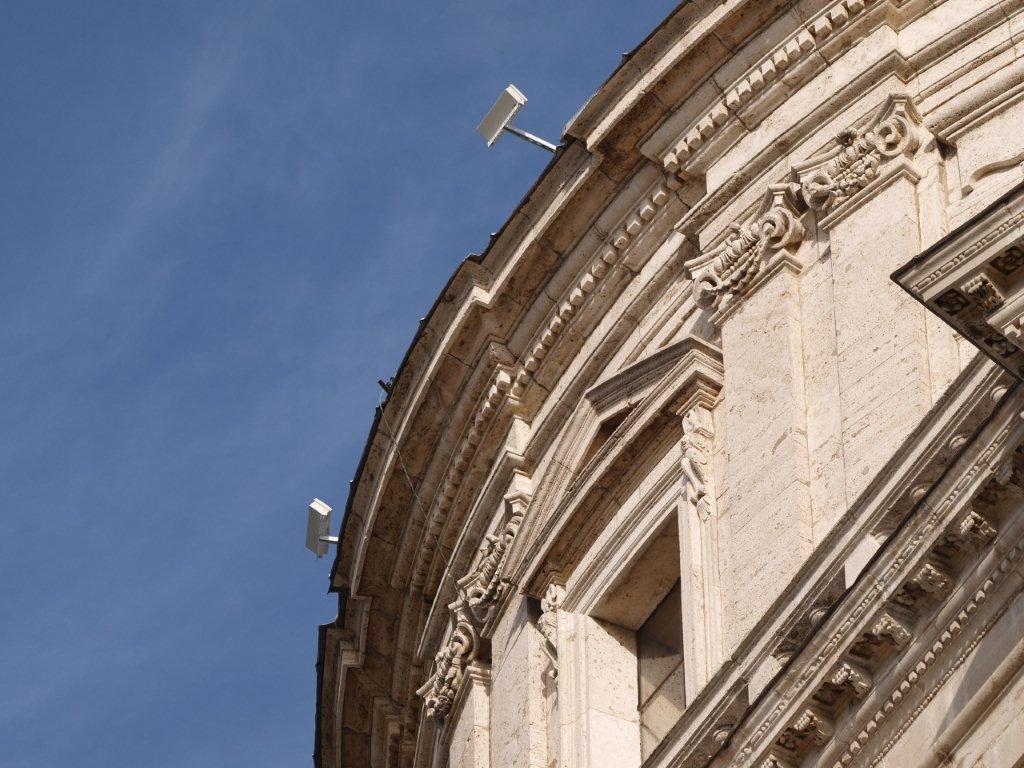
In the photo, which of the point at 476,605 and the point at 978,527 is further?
the point at 476,605

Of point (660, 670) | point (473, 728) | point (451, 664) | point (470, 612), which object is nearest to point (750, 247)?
point (660, 670)

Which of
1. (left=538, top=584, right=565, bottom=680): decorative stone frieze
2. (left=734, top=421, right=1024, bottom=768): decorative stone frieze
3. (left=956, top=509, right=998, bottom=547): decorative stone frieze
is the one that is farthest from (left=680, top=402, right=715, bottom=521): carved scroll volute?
(left=956, top=509, right=998, bottom=547): decorative stone frieze

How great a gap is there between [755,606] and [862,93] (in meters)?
5.44

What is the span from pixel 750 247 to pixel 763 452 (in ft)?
7.92

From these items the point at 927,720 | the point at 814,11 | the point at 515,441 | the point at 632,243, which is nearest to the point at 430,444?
the point at 515,441

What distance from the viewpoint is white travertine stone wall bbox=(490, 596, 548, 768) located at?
95.9ft

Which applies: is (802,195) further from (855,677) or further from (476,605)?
(855,677)

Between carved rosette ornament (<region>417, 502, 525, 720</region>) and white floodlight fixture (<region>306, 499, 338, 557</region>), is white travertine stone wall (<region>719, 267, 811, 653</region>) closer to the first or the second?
carved rosette ornament (<region>417, 502, 525, 720</region>)

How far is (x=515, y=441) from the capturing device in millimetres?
31906

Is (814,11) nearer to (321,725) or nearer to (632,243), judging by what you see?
(632,243)

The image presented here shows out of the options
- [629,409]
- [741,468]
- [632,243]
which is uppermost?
[632,243]

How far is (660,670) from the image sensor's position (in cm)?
2866

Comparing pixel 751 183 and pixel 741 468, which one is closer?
pixel 741 468

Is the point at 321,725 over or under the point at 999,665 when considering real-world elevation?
over
